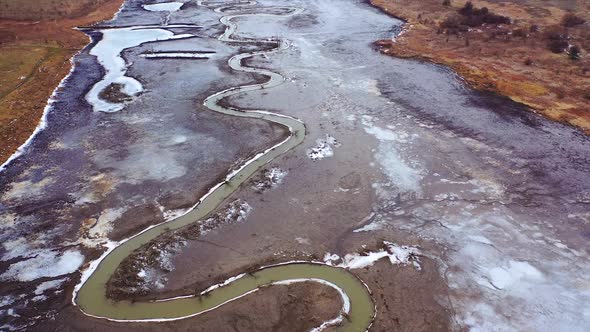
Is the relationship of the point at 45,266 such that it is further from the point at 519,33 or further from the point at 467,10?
the point at 467,10

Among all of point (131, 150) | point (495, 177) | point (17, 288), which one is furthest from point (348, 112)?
point (17, 288)

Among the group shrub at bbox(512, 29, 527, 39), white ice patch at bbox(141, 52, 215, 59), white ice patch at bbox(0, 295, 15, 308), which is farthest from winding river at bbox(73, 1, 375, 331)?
shrub at bbox(512, 29, 527, 39)

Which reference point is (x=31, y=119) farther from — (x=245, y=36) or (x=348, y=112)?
(x=245, y=36)

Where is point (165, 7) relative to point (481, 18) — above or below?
below

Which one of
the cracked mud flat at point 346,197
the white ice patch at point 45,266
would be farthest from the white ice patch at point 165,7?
the white ice patch at point 45,266

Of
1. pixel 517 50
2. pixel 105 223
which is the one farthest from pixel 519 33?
pixel 105 223

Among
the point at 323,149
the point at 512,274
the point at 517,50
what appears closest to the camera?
the point at 512,274
